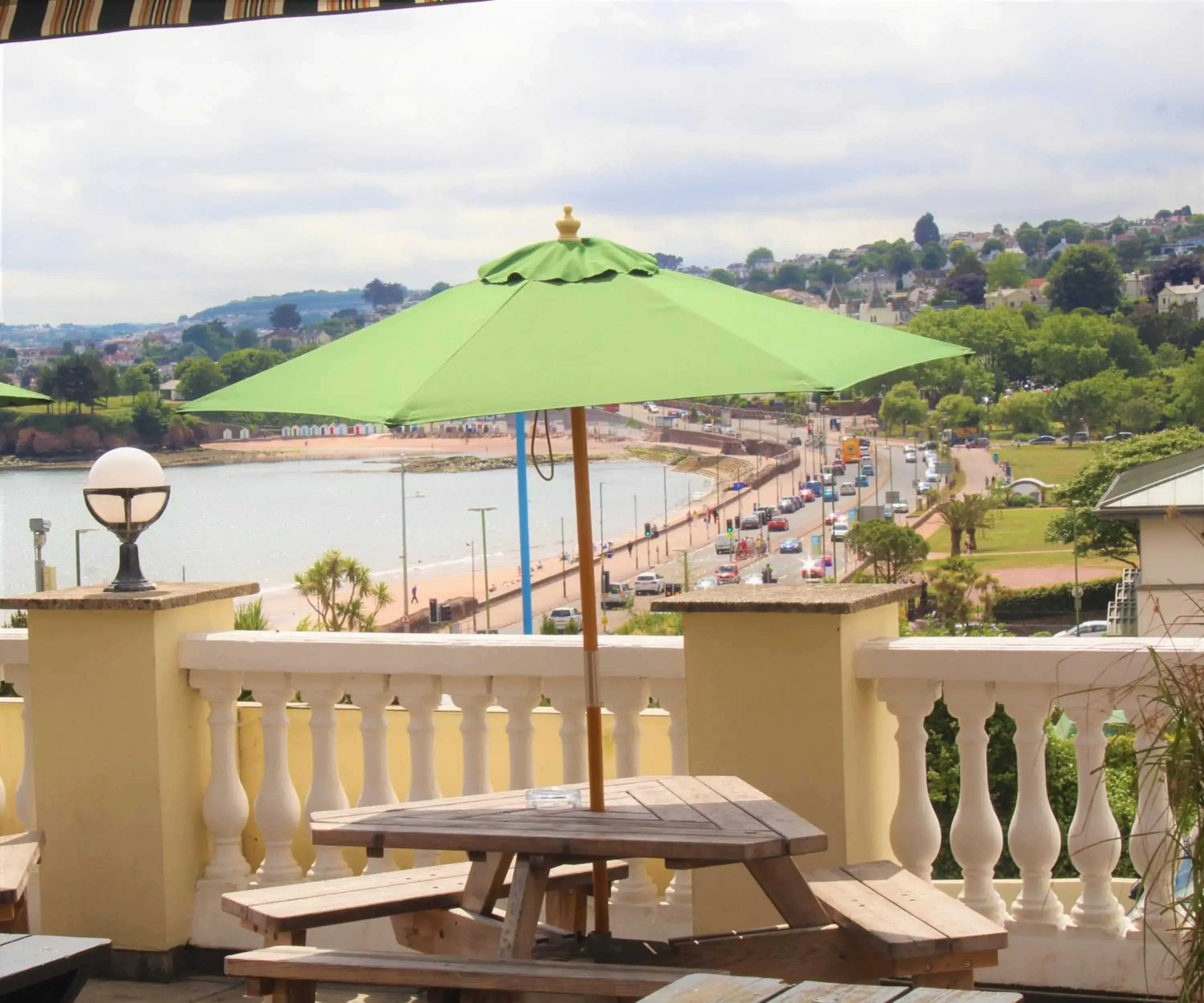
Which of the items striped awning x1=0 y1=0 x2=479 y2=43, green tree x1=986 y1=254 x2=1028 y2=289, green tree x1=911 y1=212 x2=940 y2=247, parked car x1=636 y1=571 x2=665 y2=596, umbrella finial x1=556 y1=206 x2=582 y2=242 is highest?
green tree x1=911 y1=212 x2=940 y2=247

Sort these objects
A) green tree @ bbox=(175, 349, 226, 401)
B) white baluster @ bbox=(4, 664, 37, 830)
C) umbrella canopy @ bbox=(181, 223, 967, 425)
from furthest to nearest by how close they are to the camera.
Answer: green tree @ bbox=(175, 349, 226, 401) → white baluster @ bbox=(4, 664, 37, 830) → umbrella canopy @ bbox=(181, 223, 967, 425)

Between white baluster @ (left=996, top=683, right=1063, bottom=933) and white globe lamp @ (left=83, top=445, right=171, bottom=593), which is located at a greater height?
white globe lamp @ (left=83, top=445, right=171, bottom=593)

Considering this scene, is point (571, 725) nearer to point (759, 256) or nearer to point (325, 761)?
point (325, 761)

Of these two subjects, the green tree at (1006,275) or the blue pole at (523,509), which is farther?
the green tree at (1006,275)

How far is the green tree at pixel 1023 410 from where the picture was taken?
85250mm

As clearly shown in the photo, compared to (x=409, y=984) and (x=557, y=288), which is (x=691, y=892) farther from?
(x=557, y=288)

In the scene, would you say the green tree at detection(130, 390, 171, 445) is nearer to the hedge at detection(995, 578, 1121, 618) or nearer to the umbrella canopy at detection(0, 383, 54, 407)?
the umbrella canopy at detection(0, 383, 54, 407)

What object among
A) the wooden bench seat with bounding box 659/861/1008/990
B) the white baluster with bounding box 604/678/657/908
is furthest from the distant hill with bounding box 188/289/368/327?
the wooden bench seat with bounding box 659/861/1008/990

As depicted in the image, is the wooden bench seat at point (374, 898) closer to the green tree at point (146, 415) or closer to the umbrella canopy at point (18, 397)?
the umbrella canopy at point (18, 397)

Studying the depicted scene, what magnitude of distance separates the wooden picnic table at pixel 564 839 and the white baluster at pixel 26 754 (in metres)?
1.64

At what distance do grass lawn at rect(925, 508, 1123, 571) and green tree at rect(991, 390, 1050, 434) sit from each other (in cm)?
361

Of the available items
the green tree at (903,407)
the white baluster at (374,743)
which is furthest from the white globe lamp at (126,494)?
the green tree at (903,407)

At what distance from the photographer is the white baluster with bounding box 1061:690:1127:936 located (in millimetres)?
3219

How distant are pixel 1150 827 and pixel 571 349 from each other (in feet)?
5.84
